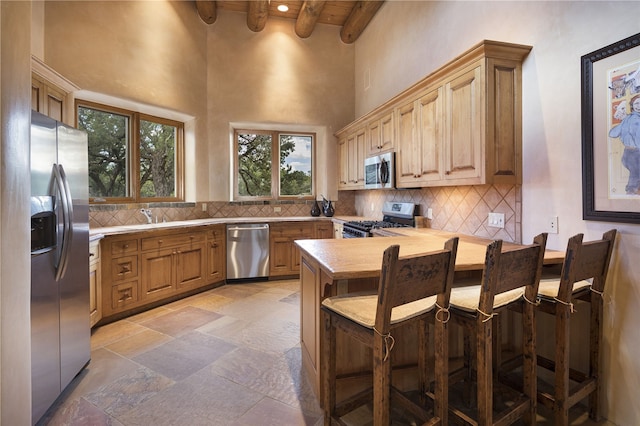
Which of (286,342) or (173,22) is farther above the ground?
(173,22)

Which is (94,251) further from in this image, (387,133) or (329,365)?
(387,133)

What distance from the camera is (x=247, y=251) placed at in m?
4.68

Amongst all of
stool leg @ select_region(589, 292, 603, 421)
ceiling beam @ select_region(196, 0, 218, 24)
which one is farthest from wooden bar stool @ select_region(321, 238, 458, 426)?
ceiling beam @ select_region(196, 0, 218, 24)

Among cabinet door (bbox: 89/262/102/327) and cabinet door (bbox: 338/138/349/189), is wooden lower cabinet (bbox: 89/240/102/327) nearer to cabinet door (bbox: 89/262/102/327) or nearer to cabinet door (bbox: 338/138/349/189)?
cabinet door (bbox: 89/262/102/327)

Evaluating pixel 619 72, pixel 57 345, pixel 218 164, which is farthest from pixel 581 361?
pixel 218 164

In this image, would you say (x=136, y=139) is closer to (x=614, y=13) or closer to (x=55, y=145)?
(x=55, y=145)

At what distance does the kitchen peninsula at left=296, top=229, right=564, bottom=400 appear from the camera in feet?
5.49

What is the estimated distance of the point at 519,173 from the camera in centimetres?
231

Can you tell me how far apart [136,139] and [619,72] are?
4592mm

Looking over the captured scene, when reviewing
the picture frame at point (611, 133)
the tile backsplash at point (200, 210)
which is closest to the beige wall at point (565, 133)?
the picture frame at point (611, 133)

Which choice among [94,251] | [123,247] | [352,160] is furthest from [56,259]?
[352,160]

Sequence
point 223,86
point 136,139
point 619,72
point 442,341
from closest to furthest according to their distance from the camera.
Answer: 1. point 442,341
2. point 619,72
3. point 136,139
4. point 223,86

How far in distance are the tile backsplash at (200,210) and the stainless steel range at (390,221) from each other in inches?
49.0

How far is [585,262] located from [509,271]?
1.75ft
